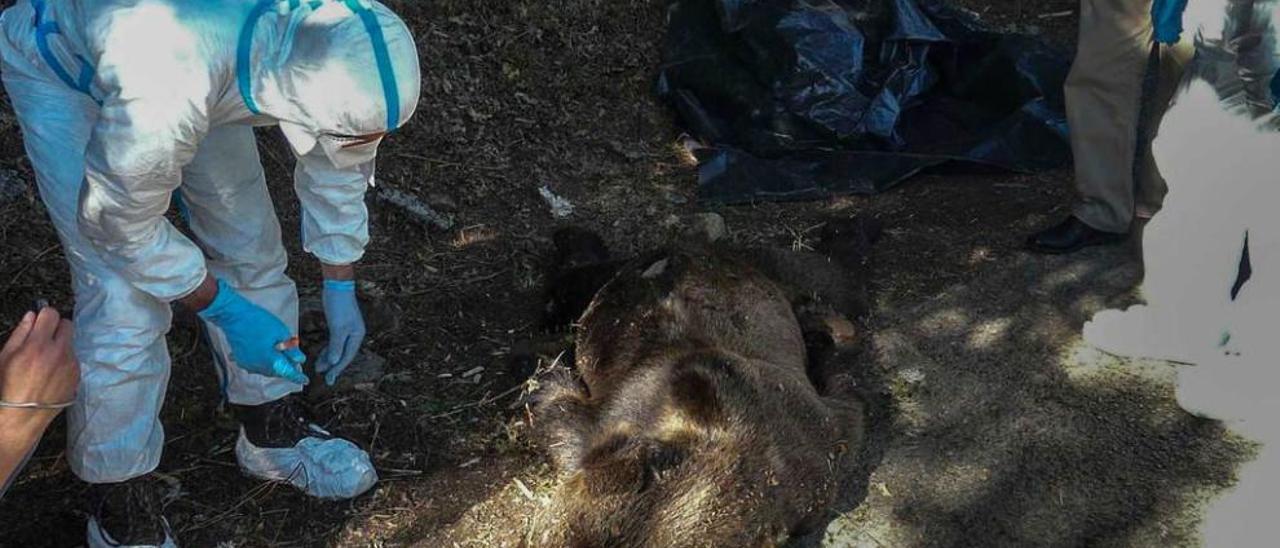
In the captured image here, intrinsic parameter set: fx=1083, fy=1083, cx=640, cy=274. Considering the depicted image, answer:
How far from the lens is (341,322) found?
351 centimetres

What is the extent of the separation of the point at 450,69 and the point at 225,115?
2914 millimetres

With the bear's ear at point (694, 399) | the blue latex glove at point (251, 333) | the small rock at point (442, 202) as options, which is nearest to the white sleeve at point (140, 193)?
the blue latex glove at point (251, 333)

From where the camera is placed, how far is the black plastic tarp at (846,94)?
18.7 feet

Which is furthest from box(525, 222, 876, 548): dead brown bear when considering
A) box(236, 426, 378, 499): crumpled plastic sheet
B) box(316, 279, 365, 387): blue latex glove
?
box(316, 279, 365, 387): blue latex glove

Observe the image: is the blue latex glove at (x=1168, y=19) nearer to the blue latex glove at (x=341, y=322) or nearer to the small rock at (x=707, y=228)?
the small rock at (x=707, y=228)

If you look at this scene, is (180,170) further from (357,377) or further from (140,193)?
(357,377)

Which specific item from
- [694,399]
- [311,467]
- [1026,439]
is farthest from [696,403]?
[1026,439]

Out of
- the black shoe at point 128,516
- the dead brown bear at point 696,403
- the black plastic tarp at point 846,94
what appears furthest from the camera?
the black plastic tarp at point 846,94

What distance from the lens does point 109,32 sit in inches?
104

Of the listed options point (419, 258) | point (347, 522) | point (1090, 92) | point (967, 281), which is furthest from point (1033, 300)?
point (347, 522)

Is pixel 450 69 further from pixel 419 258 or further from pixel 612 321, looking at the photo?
pixel 612 321

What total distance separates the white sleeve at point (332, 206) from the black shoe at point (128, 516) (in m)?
0.94

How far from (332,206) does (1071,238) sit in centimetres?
361

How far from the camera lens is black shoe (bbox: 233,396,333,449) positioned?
3703mm
